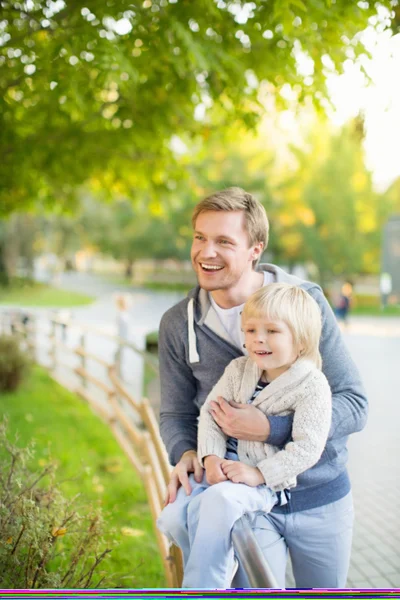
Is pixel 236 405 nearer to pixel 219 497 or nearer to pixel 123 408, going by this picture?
pixel 219 497

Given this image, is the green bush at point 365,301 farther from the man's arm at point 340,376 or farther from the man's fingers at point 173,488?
the man's fingers at point 173,488

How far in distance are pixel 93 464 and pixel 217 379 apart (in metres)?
3.71

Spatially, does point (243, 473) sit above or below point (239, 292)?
below

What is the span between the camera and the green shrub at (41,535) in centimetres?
156

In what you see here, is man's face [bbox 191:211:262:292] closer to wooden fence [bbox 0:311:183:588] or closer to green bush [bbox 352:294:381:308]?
wooden fence [bbox 0:311:183:588]

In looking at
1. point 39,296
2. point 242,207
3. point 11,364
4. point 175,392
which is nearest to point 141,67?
point 242,207

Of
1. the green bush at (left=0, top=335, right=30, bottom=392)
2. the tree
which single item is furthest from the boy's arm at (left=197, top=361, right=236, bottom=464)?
the green bush at (left=0, top=335, right=30, bottom=392)

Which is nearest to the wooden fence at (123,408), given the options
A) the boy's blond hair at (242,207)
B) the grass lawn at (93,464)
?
the grass lawn at (93,464)

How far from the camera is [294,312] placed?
1.37m

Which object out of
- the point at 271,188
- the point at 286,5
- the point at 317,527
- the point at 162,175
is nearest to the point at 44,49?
the point at 286,5

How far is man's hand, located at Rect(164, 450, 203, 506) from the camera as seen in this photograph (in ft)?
5.01

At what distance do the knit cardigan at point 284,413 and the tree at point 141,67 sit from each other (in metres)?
1.24

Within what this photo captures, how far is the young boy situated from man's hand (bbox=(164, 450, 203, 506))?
8 cm

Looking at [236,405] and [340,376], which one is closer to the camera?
[236,405]
